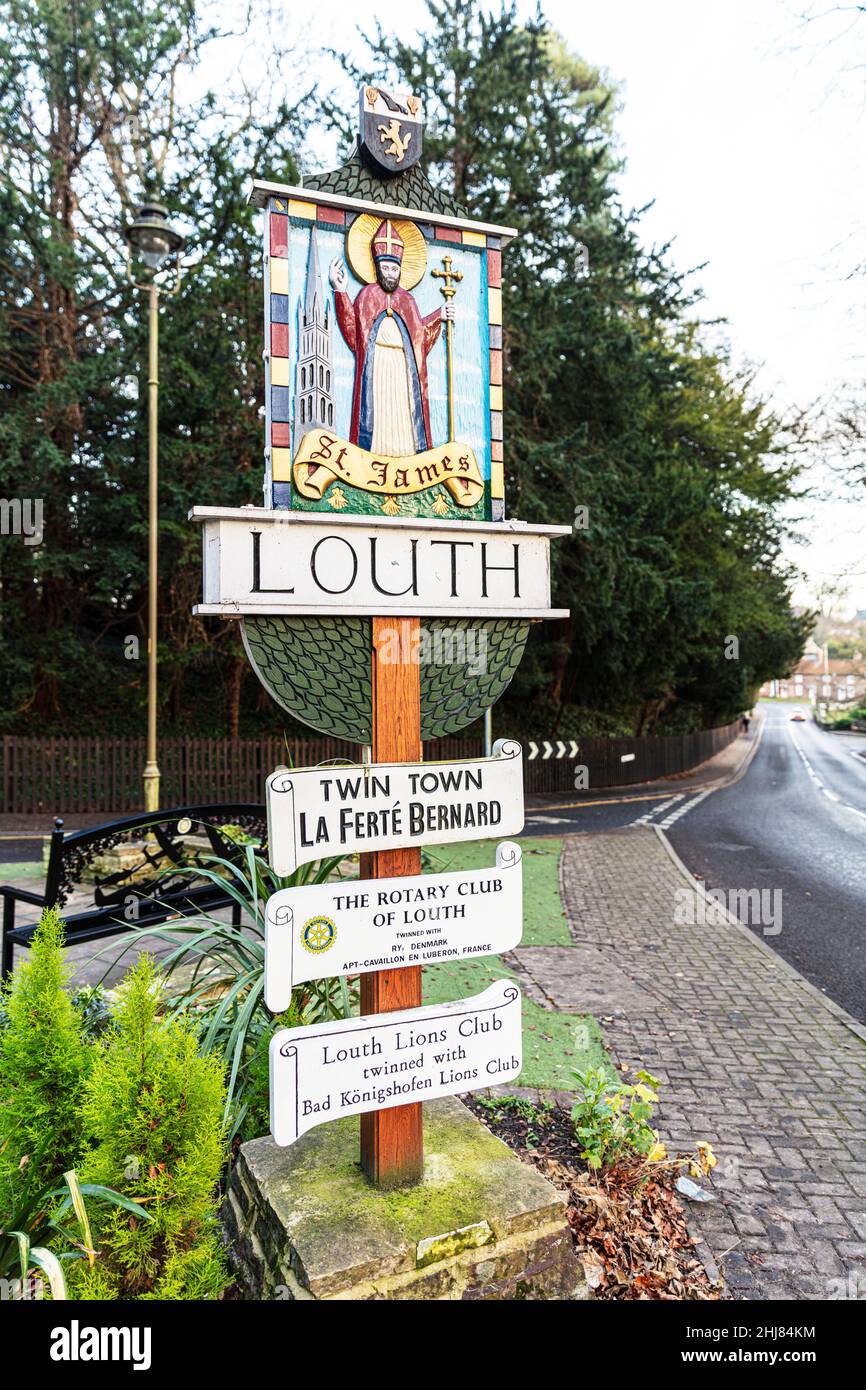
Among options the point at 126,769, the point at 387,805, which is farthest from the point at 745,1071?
the point at 126,769

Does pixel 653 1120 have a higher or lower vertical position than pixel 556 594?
lower

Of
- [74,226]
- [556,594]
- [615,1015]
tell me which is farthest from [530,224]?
[615,1015]

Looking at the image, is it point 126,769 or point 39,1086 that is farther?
point 126,769

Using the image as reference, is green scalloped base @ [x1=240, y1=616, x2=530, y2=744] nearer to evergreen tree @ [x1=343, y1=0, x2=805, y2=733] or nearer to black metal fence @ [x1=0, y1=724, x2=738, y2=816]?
black metal fence @ [x1=0, y1=724, x2=738, y2=816]

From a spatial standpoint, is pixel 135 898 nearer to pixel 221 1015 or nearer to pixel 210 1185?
pixel 221 1015

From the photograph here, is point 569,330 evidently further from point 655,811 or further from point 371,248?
point 371,248

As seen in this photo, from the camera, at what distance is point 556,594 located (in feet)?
50.9

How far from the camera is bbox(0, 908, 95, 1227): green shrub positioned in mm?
2113

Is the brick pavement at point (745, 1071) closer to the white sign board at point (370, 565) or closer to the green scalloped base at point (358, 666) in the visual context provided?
the green scalloped base at point (358, 666)

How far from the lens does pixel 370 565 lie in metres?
2.38

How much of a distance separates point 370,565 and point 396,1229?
188cm

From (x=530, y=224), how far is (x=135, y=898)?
49.1 feet

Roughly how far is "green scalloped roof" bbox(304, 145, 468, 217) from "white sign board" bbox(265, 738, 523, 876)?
1755 millimetres

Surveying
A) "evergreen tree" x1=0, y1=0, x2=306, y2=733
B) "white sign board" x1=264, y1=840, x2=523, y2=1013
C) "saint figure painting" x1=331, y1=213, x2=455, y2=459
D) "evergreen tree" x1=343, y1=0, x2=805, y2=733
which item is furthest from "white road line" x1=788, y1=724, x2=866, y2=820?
"saint figure painting" x1=331, y1=213, x2=455, y2=459
